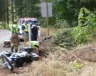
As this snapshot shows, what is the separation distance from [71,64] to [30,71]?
1.38 metres

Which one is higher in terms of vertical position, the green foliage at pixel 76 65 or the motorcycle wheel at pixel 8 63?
the green foliage at pixel 76 65

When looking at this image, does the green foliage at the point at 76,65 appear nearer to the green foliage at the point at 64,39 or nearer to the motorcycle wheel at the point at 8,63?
the motorcycle wheel at the point at 8,63

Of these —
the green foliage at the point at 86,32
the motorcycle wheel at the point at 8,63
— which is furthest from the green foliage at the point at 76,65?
the green foliage at the point at 86,32

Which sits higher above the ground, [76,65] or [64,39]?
[76,65]

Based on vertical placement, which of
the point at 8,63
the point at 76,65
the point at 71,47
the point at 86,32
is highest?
the point at 86,32

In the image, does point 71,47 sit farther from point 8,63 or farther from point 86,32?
point 8,63

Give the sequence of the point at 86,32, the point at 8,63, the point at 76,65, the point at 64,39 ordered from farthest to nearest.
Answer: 1. the point at 64,39
2. the point at 86,32
3. the point at 8,63
4. the point at 76,65

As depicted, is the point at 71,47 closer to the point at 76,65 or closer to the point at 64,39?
the point at 64,39

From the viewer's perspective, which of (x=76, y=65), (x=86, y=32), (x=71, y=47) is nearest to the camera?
(x=76, y=65)

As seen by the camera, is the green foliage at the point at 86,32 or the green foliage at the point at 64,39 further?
the green foliage at the point at 64,39

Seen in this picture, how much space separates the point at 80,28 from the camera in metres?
16.8

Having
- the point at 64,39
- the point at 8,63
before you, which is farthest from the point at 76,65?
the point at 64,39

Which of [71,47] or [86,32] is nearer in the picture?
[71,47]

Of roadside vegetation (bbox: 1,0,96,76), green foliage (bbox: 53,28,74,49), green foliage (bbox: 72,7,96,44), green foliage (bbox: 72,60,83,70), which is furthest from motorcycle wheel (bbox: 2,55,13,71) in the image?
green foliage (bbox: 72,7,96,44)
